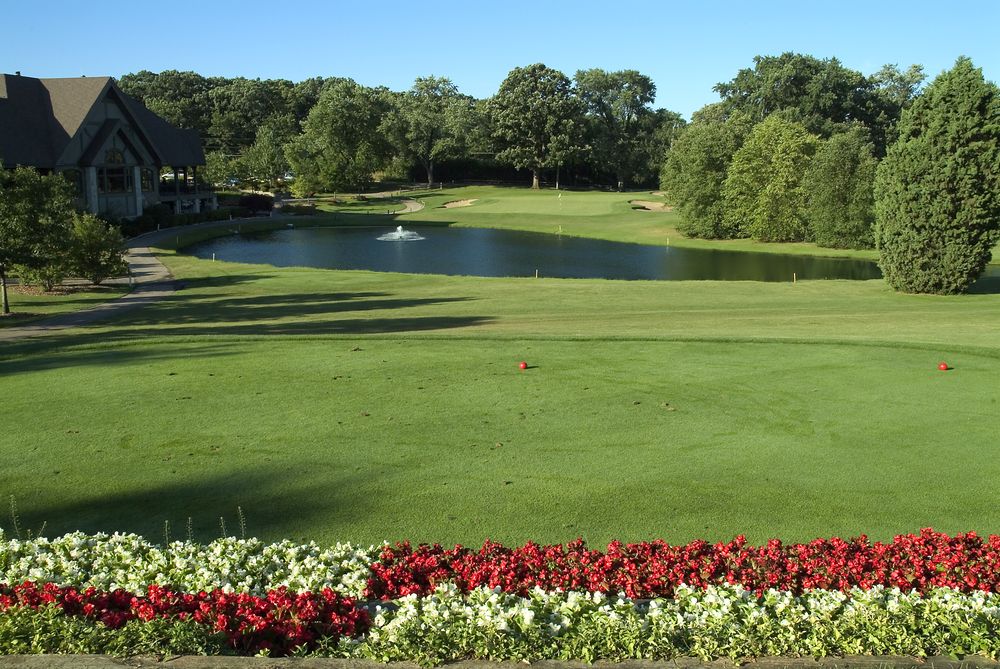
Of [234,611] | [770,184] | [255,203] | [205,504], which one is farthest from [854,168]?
[234,611]

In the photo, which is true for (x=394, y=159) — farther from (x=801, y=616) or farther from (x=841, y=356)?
(x=801, y=616)

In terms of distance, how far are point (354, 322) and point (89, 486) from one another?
19.1 metres

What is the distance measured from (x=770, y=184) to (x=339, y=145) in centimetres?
5749

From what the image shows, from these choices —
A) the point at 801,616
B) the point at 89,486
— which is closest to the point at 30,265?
the point at 89,486

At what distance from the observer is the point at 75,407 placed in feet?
45.5

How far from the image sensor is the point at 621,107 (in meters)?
141

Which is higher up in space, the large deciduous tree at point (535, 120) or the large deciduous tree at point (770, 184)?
the large deciduous tree at point (535, 120)

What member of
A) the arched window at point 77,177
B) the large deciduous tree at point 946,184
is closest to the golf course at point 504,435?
the large deciduous tree at point 946,184

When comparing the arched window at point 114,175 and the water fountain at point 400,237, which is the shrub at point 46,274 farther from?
the water fountain at point 400,237

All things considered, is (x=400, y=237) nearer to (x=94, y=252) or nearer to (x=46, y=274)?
(x=94, y=252)

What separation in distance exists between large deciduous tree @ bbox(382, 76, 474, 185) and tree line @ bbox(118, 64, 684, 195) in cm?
20

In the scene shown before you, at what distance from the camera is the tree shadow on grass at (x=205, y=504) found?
933cm

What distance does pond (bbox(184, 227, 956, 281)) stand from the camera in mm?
57438

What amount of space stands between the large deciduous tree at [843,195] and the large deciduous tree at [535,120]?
5230 centimetres
